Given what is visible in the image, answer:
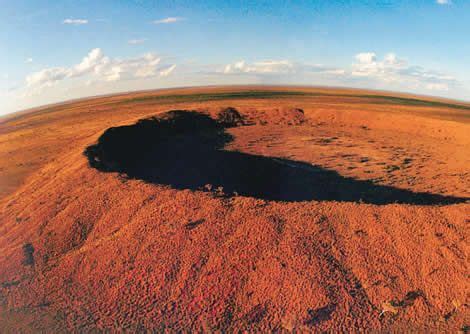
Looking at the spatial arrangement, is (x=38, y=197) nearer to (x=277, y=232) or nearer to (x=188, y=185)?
(x=188, y=185)

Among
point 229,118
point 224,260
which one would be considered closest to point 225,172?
point 224,260

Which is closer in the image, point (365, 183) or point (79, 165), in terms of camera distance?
point (79, 165)

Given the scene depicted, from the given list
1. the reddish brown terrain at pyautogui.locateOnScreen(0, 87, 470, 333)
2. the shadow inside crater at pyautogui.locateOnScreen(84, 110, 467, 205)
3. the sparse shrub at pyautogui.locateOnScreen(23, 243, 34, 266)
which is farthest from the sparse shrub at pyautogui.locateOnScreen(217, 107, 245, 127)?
the sparse shrub at pyautogui.locateOnScreen(23, 243, 34, 266)

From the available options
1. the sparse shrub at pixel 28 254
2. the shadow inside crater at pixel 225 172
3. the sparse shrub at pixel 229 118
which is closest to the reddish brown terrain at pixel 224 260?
the sparse shrub at pixel 28 254

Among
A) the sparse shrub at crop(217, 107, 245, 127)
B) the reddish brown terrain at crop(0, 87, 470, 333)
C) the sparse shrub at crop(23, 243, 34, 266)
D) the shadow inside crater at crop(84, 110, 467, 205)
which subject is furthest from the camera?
the sparse shrub at crop(217, 107, 245, 127)

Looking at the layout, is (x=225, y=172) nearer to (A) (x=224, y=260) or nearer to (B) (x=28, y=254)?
(A) (x=224, y=260)

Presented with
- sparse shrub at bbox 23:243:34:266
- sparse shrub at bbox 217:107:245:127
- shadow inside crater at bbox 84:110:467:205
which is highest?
sparse shrub at bbox 217:107:245:127

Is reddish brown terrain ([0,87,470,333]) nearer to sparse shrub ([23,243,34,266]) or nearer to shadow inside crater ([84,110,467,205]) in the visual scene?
sparse shrub ([23,243,34,266])

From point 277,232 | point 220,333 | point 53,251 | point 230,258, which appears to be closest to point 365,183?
point 277,232
